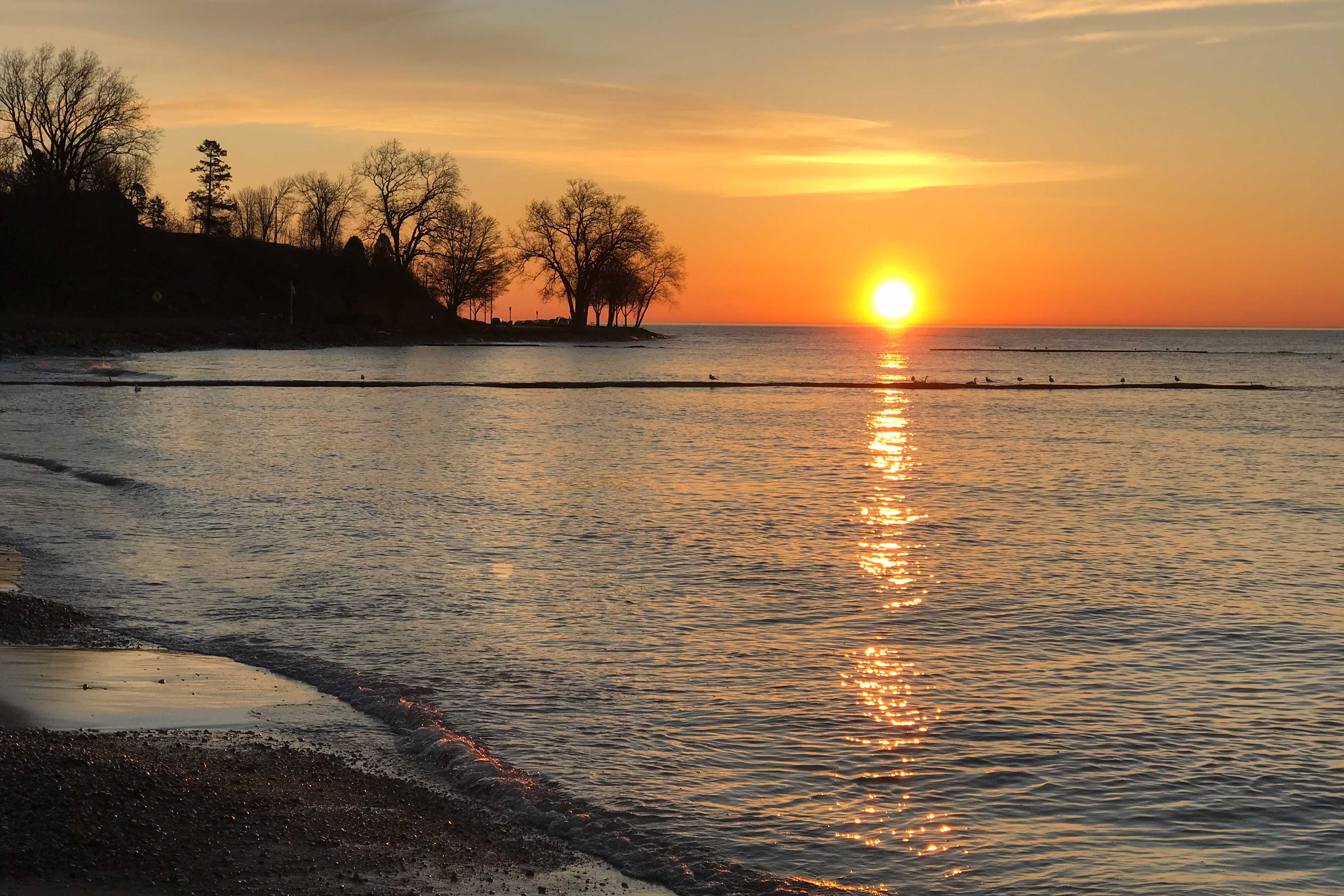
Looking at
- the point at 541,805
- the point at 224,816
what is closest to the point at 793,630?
the point at 541,805

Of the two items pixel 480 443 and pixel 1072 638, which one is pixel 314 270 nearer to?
pixel 480 443

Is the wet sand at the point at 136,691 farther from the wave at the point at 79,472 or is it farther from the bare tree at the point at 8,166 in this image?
the bare tree at the point at 8,166

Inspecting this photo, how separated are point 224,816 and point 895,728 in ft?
15.7

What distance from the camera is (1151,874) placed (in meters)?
6.16

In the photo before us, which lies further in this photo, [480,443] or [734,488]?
[480,443]

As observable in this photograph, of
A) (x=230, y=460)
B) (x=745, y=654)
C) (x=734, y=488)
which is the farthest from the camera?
(x=230, y=460)

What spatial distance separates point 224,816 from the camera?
596 centimetres

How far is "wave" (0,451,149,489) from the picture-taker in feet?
68.8

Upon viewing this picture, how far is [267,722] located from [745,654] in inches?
171

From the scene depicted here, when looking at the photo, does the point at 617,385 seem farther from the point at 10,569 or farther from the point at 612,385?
the point at 10,569

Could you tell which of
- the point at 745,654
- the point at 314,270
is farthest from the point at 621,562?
the point at 314,270

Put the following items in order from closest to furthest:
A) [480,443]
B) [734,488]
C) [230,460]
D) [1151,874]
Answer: [1151,874], [734,488], [230,460], [480,443]

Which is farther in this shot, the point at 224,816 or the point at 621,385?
the point at 621,385

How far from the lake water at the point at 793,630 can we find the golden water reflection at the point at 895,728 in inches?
1.4
